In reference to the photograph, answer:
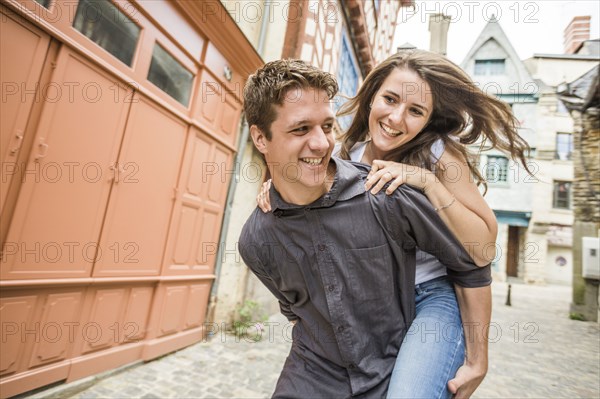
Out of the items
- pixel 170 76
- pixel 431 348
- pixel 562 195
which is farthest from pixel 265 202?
pixel 562 195

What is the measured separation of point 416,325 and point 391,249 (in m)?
0.41

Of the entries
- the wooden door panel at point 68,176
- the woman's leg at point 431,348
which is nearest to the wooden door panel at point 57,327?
the wooden door panel at point 68,176

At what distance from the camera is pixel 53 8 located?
9.12 feet

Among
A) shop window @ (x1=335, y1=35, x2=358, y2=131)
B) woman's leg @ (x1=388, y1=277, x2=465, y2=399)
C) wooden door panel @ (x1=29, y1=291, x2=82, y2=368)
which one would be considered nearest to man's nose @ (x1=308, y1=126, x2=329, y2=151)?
woman's leg @ (x1=388, y1=277, x2=465, y2=399)

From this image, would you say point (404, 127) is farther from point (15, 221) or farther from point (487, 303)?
point (15, 221)

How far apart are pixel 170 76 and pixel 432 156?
3.64 metres

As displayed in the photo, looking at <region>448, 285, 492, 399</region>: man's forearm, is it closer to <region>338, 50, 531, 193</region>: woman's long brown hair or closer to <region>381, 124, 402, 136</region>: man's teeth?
<region>338, 50, 531, 193</region>: woman's long brown hair

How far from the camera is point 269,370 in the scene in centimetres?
440

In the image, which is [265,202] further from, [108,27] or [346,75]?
[346,75]

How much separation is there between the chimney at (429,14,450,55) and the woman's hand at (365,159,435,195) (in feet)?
71.2

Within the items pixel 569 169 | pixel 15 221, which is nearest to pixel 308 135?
pixel 15 221

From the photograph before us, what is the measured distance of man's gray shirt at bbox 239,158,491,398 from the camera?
147 cm

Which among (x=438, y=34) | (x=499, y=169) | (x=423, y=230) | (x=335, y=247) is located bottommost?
(x=335, y=247)

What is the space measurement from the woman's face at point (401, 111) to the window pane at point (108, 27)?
291 centimetres
